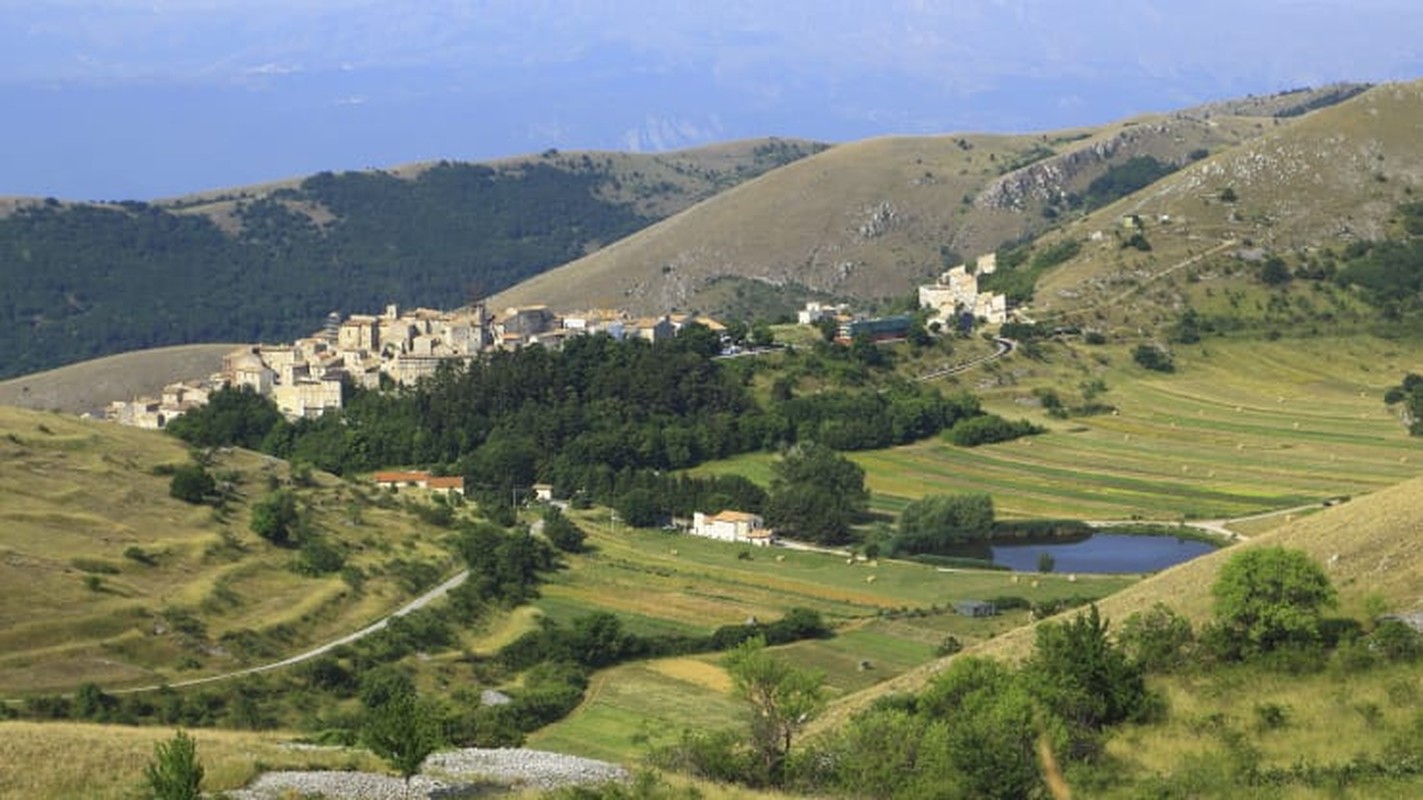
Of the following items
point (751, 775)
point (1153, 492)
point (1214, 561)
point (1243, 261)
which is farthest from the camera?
point (1243, 261)

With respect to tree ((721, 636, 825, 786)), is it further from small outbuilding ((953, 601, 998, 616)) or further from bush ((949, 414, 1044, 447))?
bush ((949, 414, 1044, 447))

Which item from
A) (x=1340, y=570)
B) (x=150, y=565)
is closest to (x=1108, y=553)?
(x=150, y=565)

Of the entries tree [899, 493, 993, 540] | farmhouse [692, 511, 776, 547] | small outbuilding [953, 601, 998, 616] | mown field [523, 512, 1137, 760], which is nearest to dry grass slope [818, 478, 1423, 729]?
mown field [523, 512, 1137, 760]

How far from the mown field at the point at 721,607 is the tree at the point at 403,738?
16756mm

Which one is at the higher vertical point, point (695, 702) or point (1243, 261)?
point (1243, 261)

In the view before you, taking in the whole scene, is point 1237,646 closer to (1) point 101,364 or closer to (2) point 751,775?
(2) point 751,775

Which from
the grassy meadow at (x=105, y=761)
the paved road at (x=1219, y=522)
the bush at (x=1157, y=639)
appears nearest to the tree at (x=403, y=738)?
the grassy meadow at (x=105, y=761)

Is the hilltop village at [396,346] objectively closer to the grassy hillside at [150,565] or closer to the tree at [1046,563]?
the grassy hillside at [150,565]

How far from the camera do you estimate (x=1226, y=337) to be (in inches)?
5325

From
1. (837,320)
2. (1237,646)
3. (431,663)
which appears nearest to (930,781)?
(1237,646)

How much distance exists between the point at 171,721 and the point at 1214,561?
87.0 feet

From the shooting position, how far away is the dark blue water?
8062 centimetres

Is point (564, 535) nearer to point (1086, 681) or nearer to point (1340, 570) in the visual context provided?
point (1340, 570)

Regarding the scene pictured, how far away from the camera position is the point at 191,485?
7288cm
